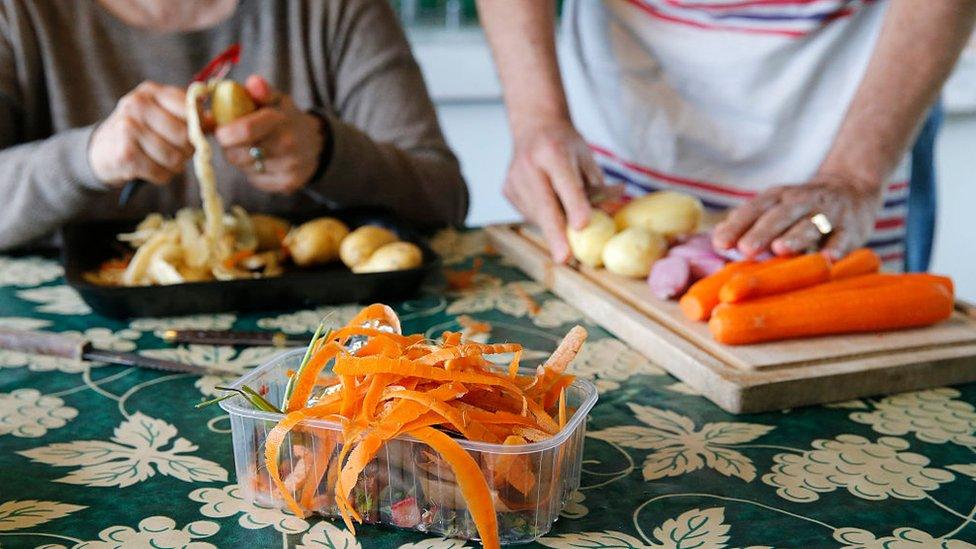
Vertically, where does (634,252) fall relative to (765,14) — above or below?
below

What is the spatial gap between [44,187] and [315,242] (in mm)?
472

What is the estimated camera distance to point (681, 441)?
36.3 inches

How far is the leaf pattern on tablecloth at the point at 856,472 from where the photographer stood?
824 mm

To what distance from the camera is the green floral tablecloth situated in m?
0.74

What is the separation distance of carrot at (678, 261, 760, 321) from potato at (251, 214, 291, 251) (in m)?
0.65

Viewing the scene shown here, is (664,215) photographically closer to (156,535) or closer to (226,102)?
(226,102)

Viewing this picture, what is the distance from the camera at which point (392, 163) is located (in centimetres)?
177

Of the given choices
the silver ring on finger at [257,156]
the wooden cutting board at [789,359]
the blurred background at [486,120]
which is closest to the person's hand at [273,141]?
the silver ring on finger at [257,156]

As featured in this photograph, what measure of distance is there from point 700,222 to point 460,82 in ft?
6.66

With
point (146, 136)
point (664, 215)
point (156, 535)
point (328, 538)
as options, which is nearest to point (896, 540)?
point (328, 538)

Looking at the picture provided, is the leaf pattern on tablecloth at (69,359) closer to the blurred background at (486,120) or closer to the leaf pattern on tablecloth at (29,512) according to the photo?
the leaf pattern on tablecloth at (29,512)

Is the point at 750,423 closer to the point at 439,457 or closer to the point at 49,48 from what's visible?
the point at 439,457

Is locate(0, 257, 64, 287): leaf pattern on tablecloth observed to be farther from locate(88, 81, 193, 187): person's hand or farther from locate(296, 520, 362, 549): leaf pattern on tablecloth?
locate(296, 520, 362, 549): leaf pattern on tablecloth

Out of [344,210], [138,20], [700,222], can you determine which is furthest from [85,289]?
[700,222]
